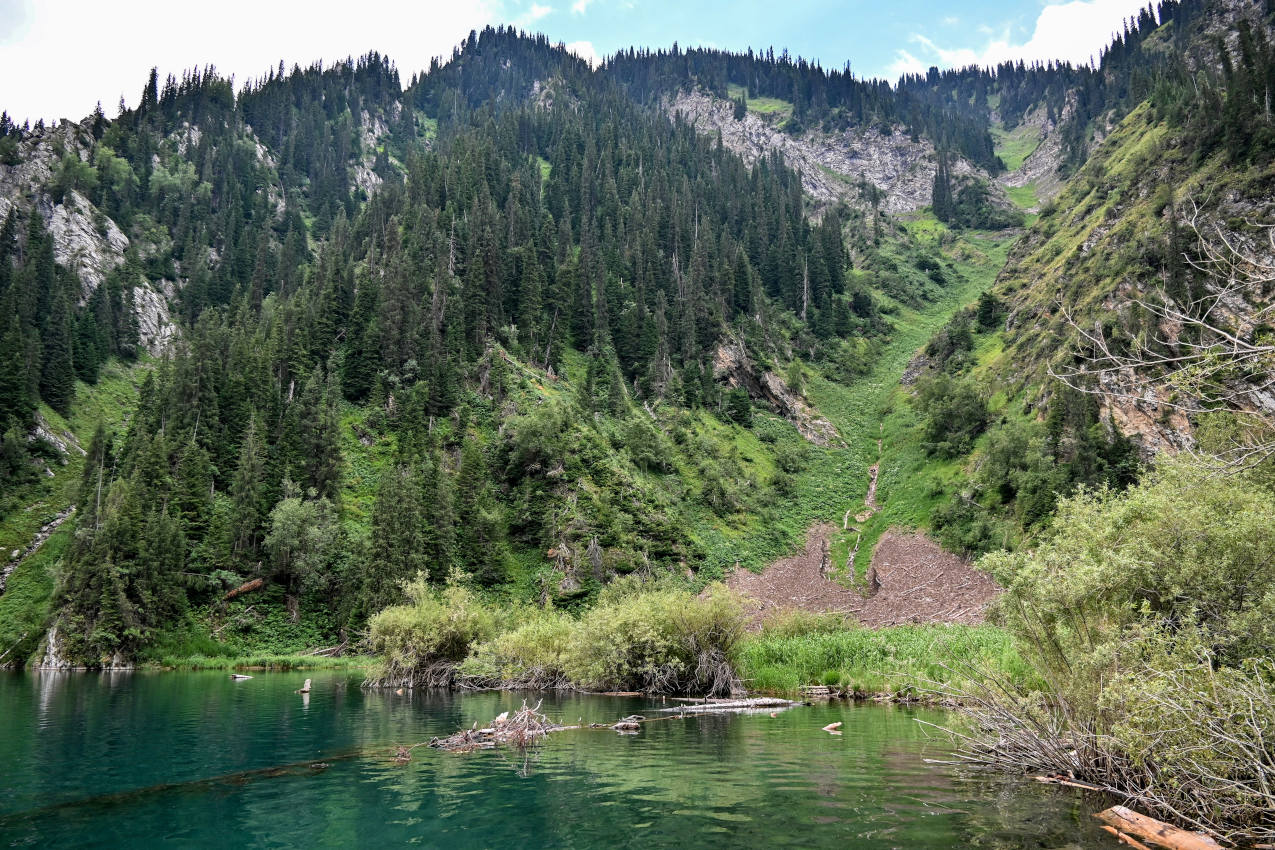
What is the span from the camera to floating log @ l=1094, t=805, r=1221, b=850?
12805 mm

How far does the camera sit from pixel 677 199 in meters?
153

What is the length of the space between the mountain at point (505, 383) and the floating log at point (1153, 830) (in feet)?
115

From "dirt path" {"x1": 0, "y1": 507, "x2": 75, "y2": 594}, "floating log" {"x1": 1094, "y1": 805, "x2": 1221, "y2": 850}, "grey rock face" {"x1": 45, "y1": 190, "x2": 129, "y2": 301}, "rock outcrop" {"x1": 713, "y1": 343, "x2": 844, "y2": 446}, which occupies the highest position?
"grey rock face" {"x1": 45, "y1": 190, "x2": 129, "y2": 301}

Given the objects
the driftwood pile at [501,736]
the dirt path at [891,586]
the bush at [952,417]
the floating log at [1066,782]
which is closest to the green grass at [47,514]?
the driftwood pile at [501,736]

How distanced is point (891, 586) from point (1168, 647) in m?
55.3

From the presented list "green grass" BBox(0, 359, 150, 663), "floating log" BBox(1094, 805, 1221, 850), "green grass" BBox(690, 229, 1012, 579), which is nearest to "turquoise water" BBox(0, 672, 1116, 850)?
"floating log" BBox(1094, 805, 1221, 850)

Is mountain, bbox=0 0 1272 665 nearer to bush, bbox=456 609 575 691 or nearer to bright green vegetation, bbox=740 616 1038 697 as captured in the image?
bright green vegetation, bbox=740 616 1038 697

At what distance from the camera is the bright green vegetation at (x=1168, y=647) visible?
13.2 metres

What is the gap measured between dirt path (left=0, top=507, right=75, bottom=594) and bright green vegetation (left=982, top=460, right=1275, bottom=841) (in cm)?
9422

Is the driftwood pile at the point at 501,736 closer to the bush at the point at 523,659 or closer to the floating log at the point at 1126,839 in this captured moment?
the bush at the point at 523,659

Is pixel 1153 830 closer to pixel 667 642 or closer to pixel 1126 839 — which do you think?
pixel 1126 839

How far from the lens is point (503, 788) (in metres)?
19.8

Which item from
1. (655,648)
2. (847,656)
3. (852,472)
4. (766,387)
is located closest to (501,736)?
(655,648)

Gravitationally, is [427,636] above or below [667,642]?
above
